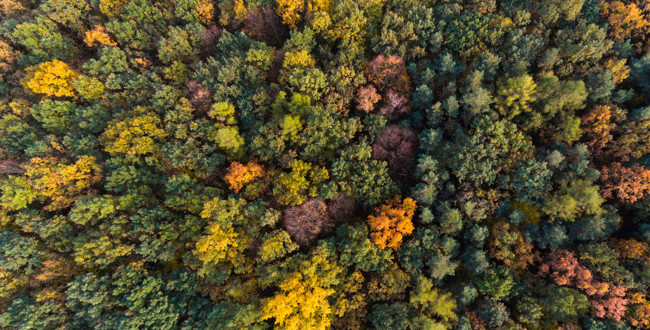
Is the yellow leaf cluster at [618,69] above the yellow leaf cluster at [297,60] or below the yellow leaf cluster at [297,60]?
below

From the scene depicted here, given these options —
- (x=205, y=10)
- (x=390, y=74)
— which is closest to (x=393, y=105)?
(x=390, y=74)

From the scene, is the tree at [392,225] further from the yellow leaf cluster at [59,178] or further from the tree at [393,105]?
the yellow leaf cluster at [59,178]

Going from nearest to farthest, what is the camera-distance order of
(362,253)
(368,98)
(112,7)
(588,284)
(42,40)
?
(588,284) < (362,253) < (368,98) < (42,40) < (112,7)

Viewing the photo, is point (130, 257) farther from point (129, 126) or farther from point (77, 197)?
point (129, 126)

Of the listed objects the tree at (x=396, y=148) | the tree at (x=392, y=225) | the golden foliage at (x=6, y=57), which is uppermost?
the golden foliage at (x=6, y=57)

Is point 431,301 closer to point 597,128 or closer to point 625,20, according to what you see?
point 597,128

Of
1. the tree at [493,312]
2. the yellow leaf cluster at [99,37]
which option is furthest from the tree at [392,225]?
the yellow leaf cluster at [99,37]
